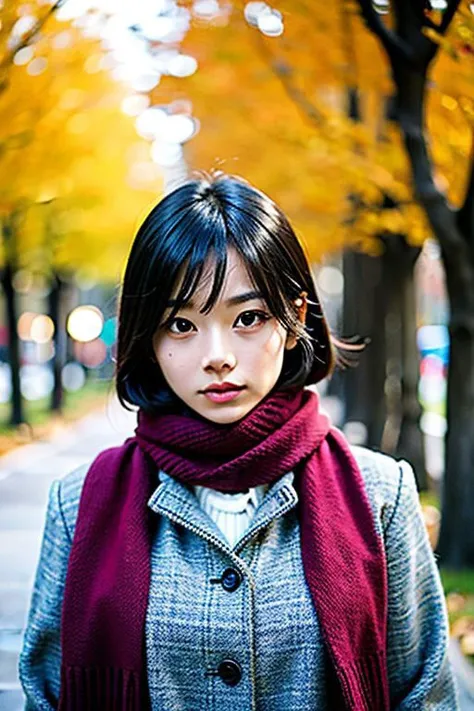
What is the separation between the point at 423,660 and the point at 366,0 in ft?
9.96

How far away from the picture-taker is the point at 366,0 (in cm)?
420

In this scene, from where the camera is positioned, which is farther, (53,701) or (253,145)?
(253,145)

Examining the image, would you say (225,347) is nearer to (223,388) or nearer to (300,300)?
(223,388)

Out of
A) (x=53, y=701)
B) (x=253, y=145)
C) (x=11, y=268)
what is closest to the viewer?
(x=53, y=701)

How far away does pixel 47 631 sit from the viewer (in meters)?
2.07

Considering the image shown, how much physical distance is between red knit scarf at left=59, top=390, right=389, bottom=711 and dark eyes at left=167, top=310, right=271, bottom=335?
164 millimetres

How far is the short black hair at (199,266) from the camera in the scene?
1979mm

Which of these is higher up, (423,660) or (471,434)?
(423,660)

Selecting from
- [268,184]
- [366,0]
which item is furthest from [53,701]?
[268,184]

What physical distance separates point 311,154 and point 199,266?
5.82 metres

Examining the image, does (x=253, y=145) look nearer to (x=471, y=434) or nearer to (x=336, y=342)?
(x=471, y=434)

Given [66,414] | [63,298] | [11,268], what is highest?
[11,268]

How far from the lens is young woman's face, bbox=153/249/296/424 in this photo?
1.97 m

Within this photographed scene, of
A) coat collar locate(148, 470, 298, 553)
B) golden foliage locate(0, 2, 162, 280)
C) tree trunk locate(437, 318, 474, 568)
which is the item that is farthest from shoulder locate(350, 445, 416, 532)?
tree trunk locate(437, 318, 474, 568)
